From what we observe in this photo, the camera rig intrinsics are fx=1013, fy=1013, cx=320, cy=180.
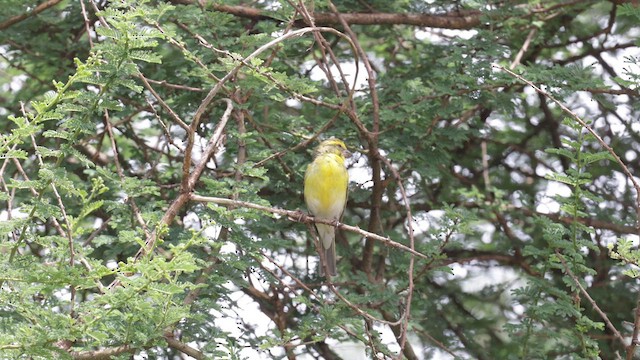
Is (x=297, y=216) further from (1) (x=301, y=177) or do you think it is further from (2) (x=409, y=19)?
(2) (x=409, y=19)

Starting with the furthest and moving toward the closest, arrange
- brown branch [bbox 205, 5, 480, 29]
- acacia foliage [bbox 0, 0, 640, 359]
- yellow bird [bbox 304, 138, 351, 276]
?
brown branch [bbox 205, 5, 480, 29]
yellow bird [bbox 304, 138, 351, 276]
acacia foliage [bbox 0, 0, 640, 359]

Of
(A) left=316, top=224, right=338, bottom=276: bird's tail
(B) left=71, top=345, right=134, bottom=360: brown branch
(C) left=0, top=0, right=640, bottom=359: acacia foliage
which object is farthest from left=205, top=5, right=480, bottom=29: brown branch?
(B) left=71, top=345, right=134, bottom=360: brown branch

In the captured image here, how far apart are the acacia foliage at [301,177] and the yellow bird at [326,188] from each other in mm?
98

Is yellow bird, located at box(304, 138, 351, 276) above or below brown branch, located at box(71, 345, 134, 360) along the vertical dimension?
above

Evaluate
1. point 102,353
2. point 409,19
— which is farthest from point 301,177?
point 102,353

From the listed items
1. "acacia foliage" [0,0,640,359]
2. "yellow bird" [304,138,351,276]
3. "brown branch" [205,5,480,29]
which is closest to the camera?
"acacia foliage" [0,0,640,359]

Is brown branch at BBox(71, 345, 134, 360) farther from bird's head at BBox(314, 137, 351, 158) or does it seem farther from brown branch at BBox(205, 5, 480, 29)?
brown branch at BBox(205, 5, 480, 29)

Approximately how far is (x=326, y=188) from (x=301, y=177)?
0.20 meters

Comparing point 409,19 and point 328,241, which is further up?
point 409,19

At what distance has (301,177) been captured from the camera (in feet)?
17.7

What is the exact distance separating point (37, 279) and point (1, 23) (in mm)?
2707

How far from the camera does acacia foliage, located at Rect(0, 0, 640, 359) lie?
3428mm

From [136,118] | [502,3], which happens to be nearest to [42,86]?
[136,118]

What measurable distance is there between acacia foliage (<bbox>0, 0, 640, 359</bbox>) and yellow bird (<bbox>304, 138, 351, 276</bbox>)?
98 mm
